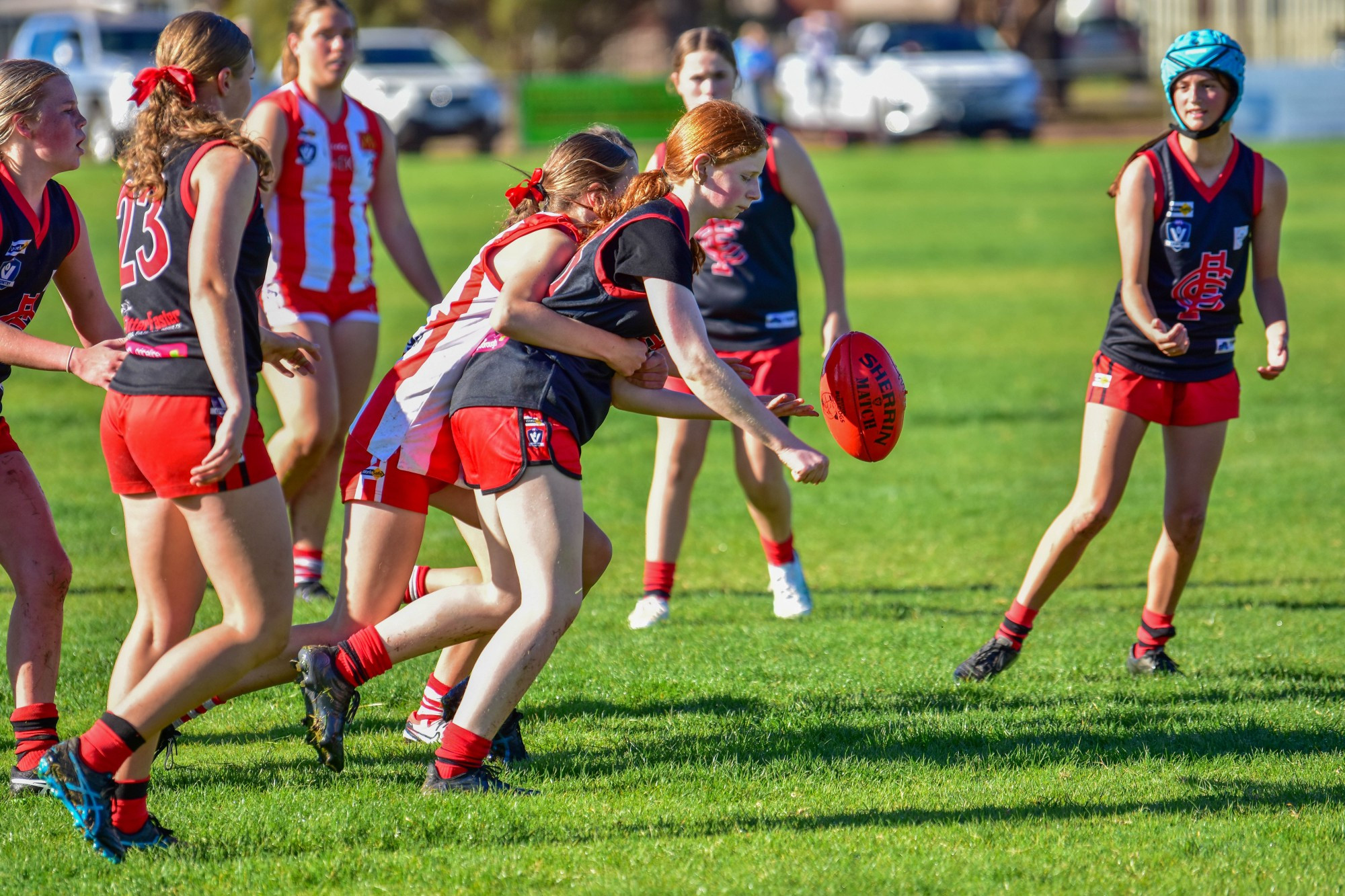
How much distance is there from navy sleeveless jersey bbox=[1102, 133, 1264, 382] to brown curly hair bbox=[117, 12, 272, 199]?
10.1ft

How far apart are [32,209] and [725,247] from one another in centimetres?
298

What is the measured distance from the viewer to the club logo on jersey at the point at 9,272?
13.8 feet

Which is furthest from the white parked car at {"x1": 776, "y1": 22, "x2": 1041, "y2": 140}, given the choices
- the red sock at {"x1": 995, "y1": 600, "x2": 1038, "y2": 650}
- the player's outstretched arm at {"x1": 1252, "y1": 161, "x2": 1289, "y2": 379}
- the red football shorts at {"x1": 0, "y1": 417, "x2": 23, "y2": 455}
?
the red football shorts at {"x1": 0, "y1": 417, "x2": 23, "y2": 455}

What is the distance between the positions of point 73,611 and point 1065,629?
13.4 ft

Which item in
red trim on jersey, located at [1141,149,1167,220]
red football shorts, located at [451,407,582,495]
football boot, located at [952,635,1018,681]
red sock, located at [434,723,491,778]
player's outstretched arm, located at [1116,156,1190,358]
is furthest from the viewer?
football boot, located at [952,635,1018,681]

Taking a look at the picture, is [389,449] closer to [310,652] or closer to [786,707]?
[310,652]

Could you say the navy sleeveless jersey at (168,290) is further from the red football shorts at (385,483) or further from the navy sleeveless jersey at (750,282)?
the navy sleeveless jersey at (750,282)

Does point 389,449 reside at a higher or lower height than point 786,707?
higher

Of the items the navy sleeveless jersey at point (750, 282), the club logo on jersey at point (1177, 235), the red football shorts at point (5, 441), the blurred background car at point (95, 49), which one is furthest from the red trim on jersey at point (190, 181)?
the blurred background car at point (95, 49)

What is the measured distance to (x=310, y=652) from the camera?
4203 mm

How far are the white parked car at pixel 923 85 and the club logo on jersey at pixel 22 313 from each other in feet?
92.8

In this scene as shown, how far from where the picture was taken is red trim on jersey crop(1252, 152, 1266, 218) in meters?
5.38

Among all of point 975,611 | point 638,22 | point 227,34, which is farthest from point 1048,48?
point 227,34

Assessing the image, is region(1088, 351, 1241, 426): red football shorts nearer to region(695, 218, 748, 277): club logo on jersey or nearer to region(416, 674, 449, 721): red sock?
region(695, 218, 748, 277): club logo on jersey
